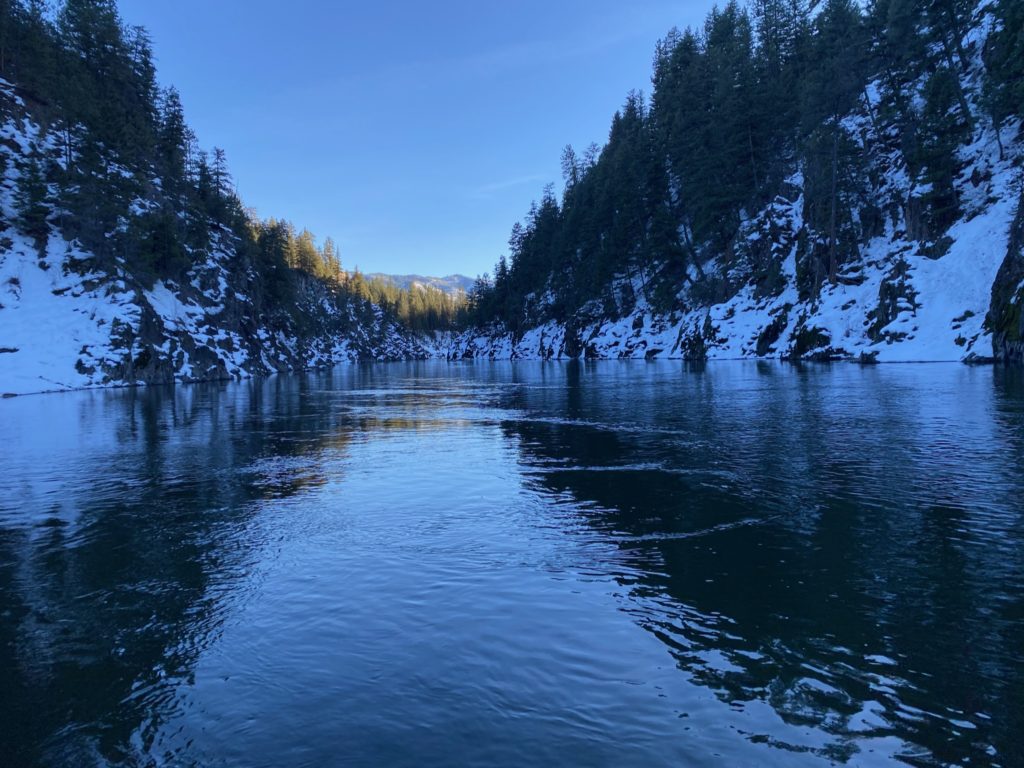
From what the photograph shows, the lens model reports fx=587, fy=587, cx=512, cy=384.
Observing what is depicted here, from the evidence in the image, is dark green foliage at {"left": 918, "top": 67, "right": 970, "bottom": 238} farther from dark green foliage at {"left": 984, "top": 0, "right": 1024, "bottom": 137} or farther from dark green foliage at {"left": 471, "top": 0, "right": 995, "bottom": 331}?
dark green foliage at {"left": 984, "top": 0, "right": 1024, "bottom": 137}

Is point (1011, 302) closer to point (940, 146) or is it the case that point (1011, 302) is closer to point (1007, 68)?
point (940, 146)

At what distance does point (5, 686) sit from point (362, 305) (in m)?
200

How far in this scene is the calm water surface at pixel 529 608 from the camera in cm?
467

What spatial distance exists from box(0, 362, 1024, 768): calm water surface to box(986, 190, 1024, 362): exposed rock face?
2678 cm

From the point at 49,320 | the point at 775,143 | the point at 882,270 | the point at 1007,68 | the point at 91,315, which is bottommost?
the point at 49,320

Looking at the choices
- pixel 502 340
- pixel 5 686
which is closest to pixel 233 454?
pixel 5 686

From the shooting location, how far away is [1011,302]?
3619 centimetres

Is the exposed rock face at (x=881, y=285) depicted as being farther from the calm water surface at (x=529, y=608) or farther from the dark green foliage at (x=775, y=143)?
the calm water surface at (x=529, y=608)

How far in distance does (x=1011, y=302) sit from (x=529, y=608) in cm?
4299

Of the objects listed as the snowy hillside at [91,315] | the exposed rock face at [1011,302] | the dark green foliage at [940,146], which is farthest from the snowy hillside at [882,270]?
the snowy hillside at [91,315]

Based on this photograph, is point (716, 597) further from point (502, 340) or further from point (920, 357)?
point (502, 340)

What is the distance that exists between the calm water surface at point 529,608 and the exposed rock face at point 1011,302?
26.8 meters

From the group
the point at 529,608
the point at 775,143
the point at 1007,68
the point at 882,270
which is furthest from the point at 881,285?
the point at 529,608

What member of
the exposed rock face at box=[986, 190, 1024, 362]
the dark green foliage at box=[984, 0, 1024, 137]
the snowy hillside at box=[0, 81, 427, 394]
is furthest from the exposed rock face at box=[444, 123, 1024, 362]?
the snowy hillside at box=[0, 81, 427, 394]
